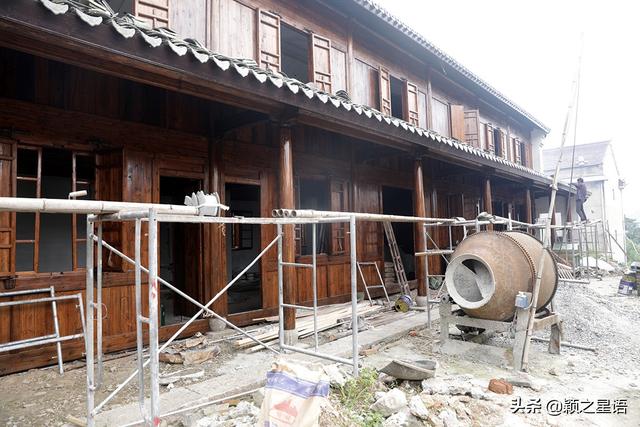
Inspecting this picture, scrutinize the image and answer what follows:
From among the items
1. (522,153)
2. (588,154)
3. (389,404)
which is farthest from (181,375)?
(588,154)

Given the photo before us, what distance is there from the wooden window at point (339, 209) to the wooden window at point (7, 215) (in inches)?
218

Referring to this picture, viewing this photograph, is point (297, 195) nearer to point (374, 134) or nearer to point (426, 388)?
point (374, 134)

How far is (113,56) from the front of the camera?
379cm

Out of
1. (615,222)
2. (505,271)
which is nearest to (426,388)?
(505,271)

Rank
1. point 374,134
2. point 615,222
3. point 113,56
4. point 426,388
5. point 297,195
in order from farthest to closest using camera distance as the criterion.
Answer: point 615,222
point 297,195
point 374,134
point 426,388
point 113,56

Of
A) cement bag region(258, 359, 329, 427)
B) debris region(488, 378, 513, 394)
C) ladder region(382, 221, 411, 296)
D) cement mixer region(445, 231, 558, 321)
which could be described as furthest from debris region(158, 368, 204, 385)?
ladder region(382, 221, 411, 296)

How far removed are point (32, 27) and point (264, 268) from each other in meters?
4.91

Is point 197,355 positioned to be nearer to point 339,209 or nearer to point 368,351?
point 368,351

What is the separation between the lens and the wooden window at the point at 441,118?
39.4ft

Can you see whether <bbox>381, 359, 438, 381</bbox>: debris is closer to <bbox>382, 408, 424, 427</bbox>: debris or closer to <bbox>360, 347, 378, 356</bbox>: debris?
<bbox>382, 408, 424, 427</bbox>: debris

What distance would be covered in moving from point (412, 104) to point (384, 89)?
120 cm

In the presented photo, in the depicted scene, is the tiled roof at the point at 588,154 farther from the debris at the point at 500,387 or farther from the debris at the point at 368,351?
the debris at the point at 500,387

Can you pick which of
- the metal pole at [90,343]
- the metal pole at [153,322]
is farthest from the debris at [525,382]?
the metal pole at [90,343]

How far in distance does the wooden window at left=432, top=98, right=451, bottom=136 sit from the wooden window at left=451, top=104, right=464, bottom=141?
12cm
